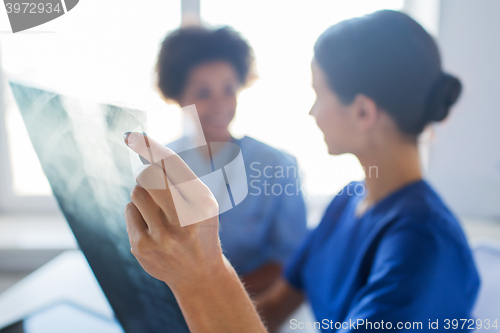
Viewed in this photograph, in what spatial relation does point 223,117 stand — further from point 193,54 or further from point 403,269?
point 403,269

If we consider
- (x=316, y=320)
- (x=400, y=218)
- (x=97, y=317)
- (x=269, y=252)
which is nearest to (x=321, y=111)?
(x=400, y=218)

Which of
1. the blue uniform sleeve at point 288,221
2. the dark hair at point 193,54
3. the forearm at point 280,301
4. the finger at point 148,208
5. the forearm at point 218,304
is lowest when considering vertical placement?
the forearm at point 280,301

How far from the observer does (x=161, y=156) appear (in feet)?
0.63

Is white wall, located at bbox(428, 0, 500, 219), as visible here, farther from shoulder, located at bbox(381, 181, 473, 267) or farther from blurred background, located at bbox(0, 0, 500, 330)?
shoulder, located at bbox(381, 181, 473, 267)

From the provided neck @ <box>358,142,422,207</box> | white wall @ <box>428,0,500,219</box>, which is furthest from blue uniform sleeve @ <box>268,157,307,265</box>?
white wall @ <box>428,0,500,219</box>

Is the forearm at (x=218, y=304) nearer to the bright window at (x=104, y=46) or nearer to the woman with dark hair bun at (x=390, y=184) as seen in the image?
the woman with dark hair bun at (x=390, y=184)

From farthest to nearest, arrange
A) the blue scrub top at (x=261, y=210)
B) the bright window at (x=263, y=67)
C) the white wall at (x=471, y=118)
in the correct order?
the white wall at (x=471, y=118) → the bright window at (x=263, y=67) → the blue scrub top at (x=261, y=210)

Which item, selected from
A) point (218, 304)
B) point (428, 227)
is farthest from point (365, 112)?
point (218, 304)

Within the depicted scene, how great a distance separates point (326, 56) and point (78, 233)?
36 cm

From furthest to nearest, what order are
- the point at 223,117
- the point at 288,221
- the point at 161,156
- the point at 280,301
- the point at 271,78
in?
the point at 280,301 < the point at 288,221 < the point at 271,78 < the point at 223,117 < the point at 161,156

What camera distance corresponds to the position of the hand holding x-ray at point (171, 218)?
0.63 ft

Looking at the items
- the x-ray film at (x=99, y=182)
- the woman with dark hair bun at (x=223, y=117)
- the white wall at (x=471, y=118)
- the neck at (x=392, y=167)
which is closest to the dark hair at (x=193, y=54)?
the woman with dark hair bun at (x=223, y=117)

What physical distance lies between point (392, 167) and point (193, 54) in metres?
0.34

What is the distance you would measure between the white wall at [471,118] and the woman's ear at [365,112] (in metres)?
0.27
